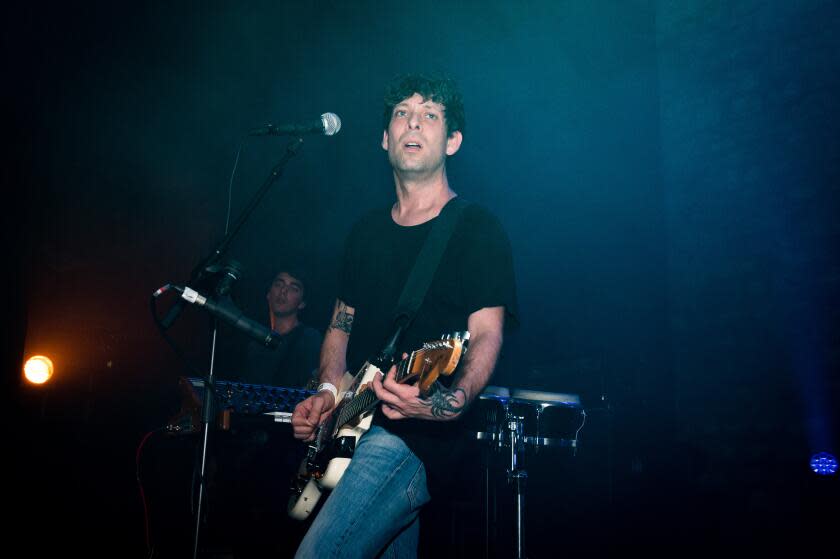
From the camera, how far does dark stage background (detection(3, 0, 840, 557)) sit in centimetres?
429

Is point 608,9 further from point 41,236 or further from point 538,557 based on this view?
point 41,236

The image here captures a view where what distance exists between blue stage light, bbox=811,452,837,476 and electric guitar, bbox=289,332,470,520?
13.7 feet

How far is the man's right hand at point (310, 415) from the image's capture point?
224cm

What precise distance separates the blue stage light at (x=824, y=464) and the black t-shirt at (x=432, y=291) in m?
3.89

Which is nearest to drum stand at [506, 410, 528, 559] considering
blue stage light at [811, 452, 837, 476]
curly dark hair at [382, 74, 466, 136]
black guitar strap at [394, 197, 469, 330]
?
black guitar strap at [394, 197, 469, 330]

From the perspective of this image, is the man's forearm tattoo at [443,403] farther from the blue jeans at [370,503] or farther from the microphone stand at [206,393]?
the microphone stand at [206,393]

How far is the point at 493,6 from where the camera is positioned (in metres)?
5.39

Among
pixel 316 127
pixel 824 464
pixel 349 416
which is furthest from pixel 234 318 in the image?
pixel 824 464

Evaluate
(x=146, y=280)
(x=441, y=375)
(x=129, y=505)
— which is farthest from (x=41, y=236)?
(x=441, y=375)

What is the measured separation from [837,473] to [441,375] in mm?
4353

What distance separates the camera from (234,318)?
8.05 ft

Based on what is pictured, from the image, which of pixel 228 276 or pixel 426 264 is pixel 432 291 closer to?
pixel 426 264

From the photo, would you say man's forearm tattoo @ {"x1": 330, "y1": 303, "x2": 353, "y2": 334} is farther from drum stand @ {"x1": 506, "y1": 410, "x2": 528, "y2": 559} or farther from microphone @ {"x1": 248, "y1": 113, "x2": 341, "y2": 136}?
drum stand @ {"x1": 506, "y1": 410, "x2": 528, "y2": 559}

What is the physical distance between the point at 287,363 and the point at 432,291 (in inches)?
118
